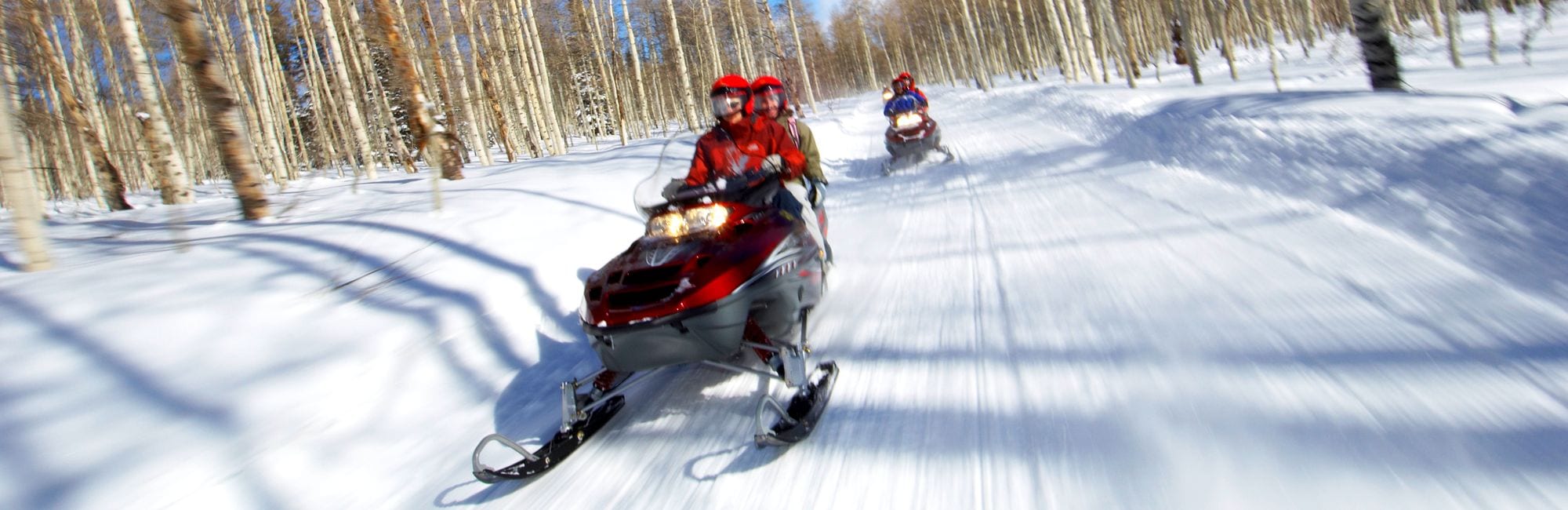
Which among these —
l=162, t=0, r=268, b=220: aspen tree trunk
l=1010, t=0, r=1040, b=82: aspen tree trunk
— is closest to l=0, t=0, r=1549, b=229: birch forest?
l=162, t=0, r=268, b=220: aspen tree trunk

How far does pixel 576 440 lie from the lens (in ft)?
11.2

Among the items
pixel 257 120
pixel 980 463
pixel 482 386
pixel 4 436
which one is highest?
pixel 257 120

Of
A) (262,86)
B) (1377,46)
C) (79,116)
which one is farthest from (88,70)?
(1377,46)

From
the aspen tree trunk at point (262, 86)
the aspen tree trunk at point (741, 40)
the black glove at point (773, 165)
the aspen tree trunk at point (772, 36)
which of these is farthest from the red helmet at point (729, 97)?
the aspen tree trunk at point (741, 40)

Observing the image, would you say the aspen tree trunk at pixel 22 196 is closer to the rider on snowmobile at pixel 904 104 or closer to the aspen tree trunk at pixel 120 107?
the rider on snowmobile at pixel 904 104

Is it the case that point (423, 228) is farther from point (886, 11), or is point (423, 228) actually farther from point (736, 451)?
point (886, 11)

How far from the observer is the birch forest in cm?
986

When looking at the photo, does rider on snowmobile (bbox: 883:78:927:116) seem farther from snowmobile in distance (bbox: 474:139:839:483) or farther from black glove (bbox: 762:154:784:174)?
snowmobile in distance (bbox: 474:139:839:483)

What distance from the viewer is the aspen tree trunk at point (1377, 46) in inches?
297

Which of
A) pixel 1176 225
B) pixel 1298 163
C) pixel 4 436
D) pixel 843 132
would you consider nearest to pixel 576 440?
pixel 4 436

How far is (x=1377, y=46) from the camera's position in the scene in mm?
7652

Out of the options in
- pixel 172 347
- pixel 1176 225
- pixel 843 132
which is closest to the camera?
pixel 172 347

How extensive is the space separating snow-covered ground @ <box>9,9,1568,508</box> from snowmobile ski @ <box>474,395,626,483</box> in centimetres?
8

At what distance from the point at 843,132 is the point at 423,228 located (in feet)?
53.0
